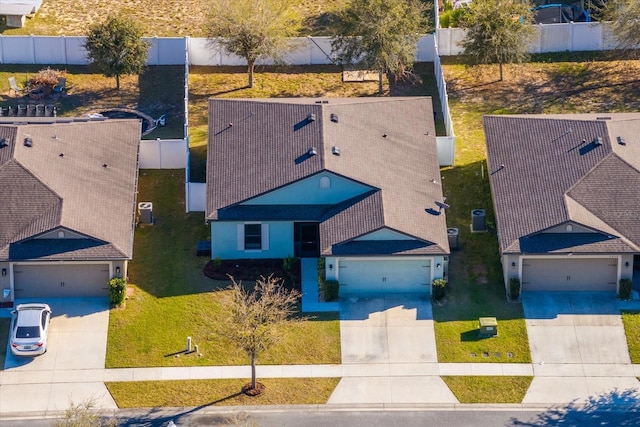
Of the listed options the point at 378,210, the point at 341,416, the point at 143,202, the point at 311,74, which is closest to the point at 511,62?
the point at 311,74

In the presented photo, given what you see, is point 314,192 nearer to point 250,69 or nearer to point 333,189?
point 333,189

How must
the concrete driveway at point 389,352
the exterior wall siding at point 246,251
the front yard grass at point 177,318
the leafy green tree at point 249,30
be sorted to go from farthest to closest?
the leafy green tree at point 249,30, the exterior wall siding at point 246,251, the front yard grass at point 177,318, the concrete driveway at point 389,352

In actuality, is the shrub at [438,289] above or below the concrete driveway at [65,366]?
above

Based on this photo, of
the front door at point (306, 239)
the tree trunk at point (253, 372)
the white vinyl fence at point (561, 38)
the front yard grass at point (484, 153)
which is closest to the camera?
the tree trunk at point (253, 372)

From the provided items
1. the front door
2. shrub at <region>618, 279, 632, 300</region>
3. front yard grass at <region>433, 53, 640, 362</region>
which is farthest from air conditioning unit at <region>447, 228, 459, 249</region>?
shrub at <region>618, 279, 632, 300</region>

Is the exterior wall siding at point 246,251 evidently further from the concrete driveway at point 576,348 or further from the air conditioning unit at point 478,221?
the concrete driveway at point 576,348

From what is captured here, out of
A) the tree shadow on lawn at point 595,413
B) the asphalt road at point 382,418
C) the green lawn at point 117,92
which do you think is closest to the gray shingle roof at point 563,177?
the tree shadow on lawn at point 595,413

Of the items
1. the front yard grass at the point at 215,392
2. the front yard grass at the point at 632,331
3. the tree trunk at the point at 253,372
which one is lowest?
the front yard grass at the point at 215,392
